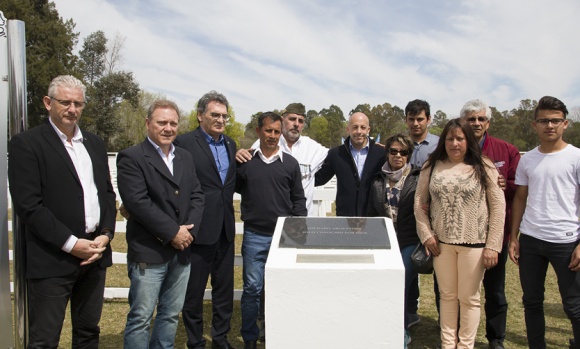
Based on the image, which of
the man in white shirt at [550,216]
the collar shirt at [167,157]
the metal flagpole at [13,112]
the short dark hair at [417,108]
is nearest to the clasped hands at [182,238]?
the collar shirt at [167,157]

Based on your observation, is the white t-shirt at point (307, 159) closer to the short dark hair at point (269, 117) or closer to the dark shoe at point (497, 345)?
the short dark hair at point (269, 117)

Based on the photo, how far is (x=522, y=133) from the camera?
48.7 metres

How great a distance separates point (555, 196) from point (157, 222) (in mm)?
3033

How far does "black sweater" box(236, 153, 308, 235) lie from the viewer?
4031 mm

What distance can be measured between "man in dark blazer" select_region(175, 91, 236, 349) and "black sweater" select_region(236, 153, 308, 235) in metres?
0.13

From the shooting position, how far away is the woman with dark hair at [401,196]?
3889mm

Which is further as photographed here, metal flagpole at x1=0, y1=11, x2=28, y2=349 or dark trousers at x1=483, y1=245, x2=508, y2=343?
dark trousers at x1=483, y1=245, x2=508, y2=343

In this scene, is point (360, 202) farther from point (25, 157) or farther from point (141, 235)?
point (25, 157)

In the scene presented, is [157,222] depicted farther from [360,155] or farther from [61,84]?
[360,155]

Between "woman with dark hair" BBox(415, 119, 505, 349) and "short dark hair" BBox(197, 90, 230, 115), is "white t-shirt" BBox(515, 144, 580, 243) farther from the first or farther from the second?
"short dark hair" BBox(197, 90, 230, 115)

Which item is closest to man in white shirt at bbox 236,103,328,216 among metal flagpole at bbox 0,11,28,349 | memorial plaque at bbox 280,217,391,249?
memorial plaque at bbox 280,217,391,249

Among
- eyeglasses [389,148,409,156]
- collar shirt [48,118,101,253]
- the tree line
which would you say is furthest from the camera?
the tree line

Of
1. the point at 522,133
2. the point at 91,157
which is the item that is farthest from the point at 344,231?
the point at 522,133

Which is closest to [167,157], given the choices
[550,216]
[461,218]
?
[461,218]
